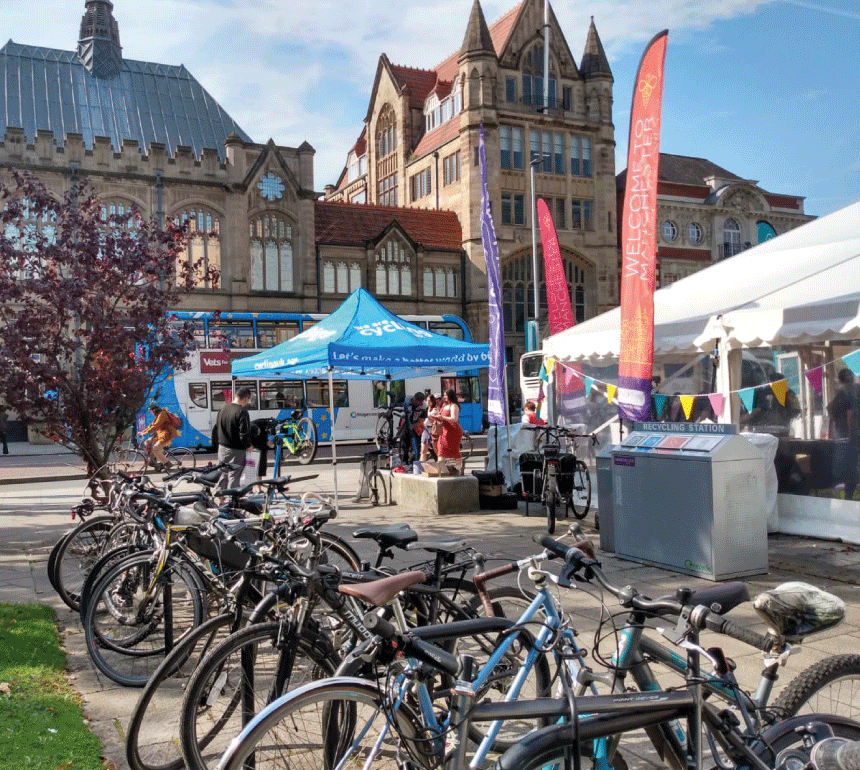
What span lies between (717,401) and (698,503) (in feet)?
9.49

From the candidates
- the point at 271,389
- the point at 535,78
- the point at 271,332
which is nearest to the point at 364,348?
the point at 271,389

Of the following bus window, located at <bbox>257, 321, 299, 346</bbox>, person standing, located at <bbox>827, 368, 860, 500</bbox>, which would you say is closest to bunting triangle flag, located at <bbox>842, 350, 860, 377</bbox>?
person standing, located at <bbox>827, 368, 860, 500</bbox>

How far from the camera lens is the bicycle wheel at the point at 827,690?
303 cm

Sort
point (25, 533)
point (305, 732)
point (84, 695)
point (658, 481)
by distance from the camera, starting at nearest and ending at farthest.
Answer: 1. point (305, 732)
2. point (84, 695)
3. point (658, 481)
4. point (25, 533)

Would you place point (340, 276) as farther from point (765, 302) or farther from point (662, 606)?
point (662, 606)

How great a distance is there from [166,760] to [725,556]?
5.14 m

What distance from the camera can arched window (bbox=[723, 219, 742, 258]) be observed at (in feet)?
169

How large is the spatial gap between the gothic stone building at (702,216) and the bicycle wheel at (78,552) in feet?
149

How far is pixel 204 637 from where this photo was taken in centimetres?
385

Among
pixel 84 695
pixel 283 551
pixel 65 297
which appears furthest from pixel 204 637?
pixel 65 297

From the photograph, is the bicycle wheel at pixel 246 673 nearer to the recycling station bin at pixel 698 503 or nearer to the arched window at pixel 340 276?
the recycling station bin at pixel 698 503

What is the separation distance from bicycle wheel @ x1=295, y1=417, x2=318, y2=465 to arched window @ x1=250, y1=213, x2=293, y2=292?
16490 millimetres

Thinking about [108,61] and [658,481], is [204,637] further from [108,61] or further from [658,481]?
[108,61]

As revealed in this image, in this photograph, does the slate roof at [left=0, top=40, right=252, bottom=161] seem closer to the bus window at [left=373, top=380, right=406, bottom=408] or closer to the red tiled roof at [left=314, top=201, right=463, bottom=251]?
the red tiled roof at [left=314, top=201, right=463, bottom=251]
